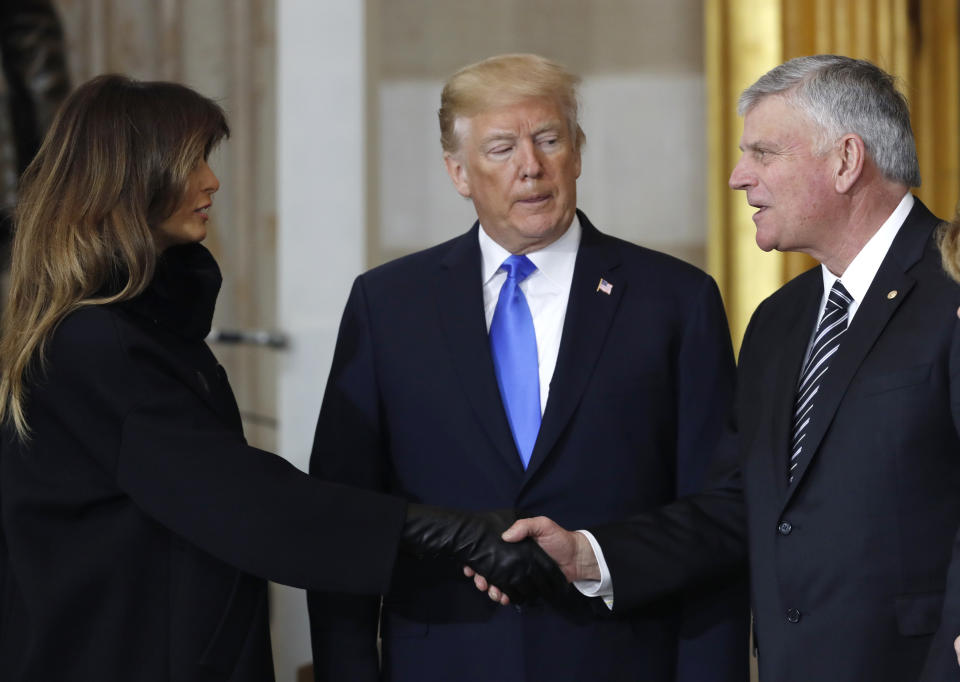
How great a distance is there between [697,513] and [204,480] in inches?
30.6

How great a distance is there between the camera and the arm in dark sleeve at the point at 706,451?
200 cm

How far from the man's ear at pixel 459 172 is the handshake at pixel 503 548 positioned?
0.59 m

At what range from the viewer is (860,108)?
6.09 feet

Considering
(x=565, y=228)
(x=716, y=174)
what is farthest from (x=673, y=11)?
(x=565, y=228)

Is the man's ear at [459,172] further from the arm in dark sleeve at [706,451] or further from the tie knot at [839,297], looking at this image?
the tie knot at [839,297]

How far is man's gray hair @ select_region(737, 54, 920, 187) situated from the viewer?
72.6 inches

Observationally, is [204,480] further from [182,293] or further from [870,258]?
[870,258]

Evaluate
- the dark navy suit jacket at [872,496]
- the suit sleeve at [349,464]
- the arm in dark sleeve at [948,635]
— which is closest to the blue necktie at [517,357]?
the suit sleeve at [349,464]

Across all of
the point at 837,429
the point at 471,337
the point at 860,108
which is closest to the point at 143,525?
the point at 471,337

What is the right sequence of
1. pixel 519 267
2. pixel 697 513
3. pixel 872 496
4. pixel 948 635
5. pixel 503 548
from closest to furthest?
pixel 948 635, pixel 872 496, pixel 503 548, pixel 697 513, pixel 519 267

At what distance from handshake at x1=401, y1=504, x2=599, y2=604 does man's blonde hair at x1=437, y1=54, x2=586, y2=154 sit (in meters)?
0.68

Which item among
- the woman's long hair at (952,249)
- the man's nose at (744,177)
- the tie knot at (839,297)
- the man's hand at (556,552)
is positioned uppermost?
the man's nose at (744,177)

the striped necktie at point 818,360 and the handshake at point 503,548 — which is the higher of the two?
the striped necktie at point 818,360

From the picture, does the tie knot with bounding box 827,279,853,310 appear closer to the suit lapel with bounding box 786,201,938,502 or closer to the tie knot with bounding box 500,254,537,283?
the suit lapel with bounding box 786,201,938,502
